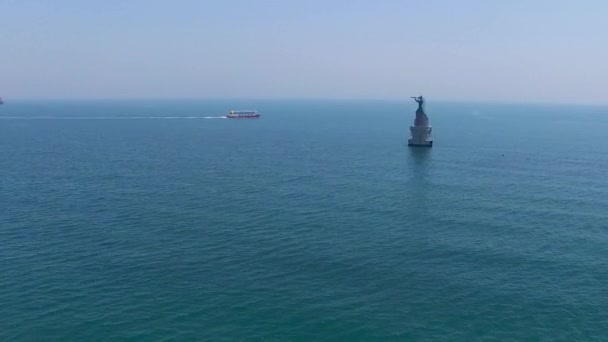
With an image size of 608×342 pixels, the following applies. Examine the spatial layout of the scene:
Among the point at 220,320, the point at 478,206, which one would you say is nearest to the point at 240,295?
the point at 220,320

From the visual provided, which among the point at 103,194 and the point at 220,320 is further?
the point at 103,194

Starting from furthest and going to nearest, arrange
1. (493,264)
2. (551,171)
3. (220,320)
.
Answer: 1. (551,171)
2. (493,264)
3. (220,320)

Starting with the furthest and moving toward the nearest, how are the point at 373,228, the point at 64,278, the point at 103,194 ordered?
the point at 103,194 < the point at 373,228 < the point at 64,278

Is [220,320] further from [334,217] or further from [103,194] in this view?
[103,194]

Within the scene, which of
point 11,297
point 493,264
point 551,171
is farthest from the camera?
Result: point 551,171

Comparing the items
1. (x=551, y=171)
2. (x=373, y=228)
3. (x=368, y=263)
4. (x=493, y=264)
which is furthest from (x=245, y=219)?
(x=551, y=171)

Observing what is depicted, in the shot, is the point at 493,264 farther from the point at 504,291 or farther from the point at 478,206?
the point at 478,206
